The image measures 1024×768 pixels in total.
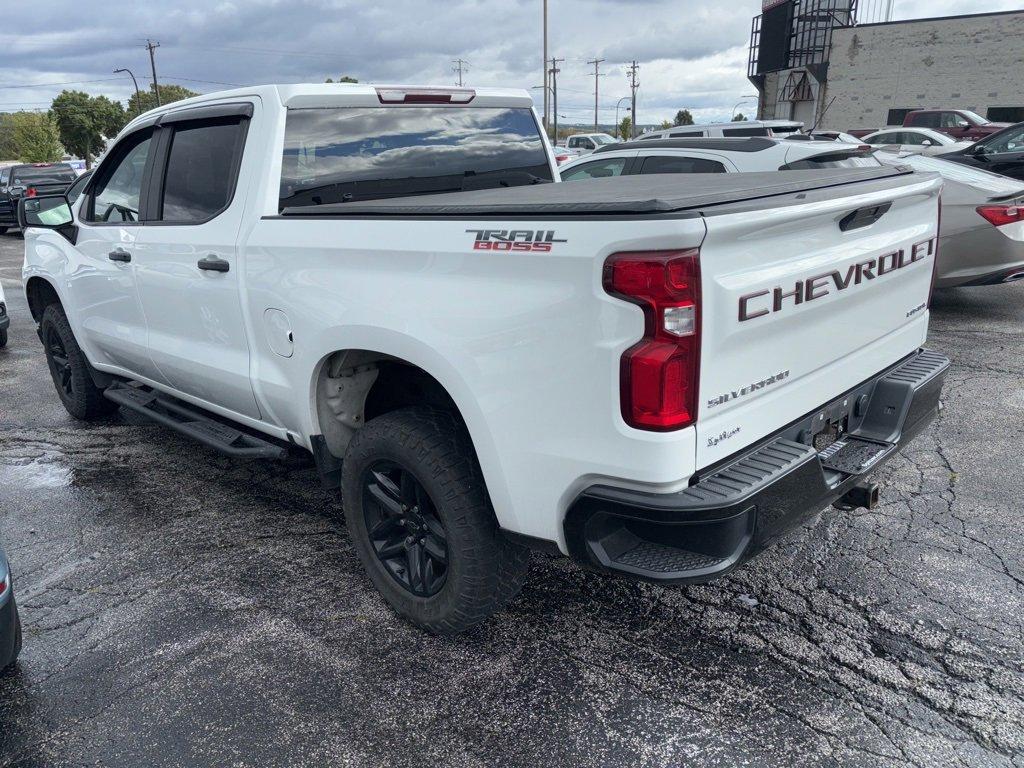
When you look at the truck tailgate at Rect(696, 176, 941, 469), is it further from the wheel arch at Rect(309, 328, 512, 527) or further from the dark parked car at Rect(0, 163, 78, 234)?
the dark parked car at Rect(0, 163, 78, 234)

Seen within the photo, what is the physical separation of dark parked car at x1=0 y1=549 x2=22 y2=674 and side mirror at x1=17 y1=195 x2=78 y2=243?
2788 mm

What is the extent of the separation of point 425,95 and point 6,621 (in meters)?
2.83

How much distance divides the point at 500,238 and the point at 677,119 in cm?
7654

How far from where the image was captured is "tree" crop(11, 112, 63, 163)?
65000 mm

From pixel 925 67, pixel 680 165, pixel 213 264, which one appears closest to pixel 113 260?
pixel 213 264

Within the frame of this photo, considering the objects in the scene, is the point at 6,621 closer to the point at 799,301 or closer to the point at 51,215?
the point at 799,301

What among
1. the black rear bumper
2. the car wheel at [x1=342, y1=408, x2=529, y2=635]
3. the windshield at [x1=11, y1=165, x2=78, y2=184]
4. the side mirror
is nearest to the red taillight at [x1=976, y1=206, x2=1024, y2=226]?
the black rear bumper

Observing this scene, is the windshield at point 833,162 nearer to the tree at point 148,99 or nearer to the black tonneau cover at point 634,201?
the black tonneau cover at point 634,201

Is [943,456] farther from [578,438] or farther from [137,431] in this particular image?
[137,431]

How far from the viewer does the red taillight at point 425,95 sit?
3797 millimetres

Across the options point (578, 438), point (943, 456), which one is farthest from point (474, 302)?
point (943, 456)

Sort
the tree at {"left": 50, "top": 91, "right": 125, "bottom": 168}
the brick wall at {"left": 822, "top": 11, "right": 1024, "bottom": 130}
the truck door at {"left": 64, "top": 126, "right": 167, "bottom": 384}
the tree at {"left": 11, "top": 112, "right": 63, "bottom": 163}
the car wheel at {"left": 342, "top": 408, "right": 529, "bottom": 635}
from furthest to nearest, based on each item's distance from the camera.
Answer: the tree at {"left": 50, "top": 91, "right": 125, "bottom": 168}
the tree at {"left": 11, "top": 112, "right": 63, "bottom": 163}
the brick wall at {"left": 822, "top": 11, "right": 1024, "bottom": 130}
the truck door at {"left": 64, "top": 126, "right": 167, "bottom": 384}
the car wheel at {"left": 342, "top": 408, "right": 529, "bottom": 635}

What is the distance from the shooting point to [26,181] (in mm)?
21328

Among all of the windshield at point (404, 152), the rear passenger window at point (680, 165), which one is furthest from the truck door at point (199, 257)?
the rear passenger window at point (680, 165)
